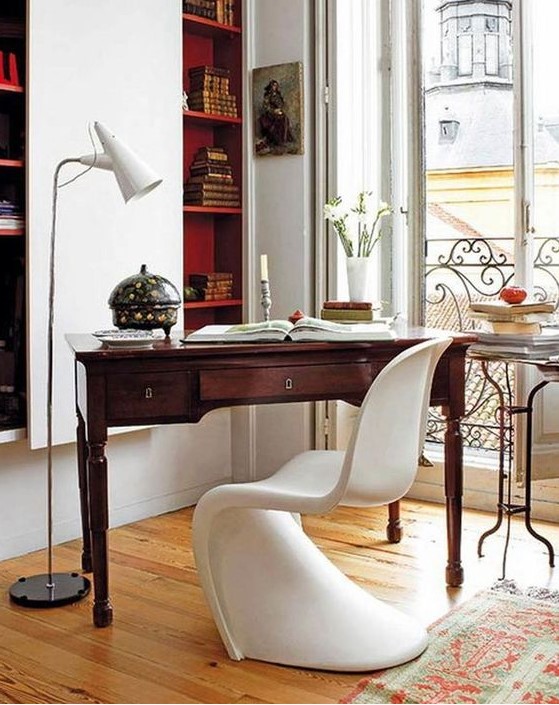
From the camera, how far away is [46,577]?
3.30 meters

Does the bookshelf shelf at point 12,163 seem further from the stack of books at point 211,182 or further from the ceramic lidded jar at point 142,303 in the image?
the stack of books at point 211,182

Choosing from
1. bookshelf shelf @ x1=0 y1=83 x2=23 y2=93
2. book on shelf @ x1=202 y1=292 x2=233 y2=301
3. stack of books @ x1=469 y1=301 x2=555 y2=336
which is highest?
bookshelf shelf @ x1=0 y1=83 x2=23 y2=93

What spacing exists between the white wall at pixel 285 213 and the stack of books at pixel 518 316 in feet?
3.31

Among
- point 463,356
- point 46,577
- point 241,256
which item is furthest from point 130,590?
point 241,256

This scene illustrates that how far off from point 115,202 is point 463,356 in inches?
57.7

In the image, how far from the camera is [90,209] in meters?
3.68

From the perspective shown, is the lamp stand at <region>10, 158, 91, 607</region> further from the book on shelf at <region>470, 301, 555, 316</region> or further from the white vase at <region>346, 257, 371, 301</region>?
the book on shelf at <region>470, 301, 555, 316</region>

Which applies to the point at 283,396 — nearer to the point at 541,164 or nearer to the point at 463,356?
the point at 463,356

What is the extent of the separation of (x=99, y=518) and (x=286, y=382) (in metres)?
0.67

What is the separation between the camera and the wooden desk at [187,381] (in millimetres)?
2801

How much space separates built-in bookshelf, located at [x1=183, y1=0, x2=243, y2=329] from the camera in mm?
4309

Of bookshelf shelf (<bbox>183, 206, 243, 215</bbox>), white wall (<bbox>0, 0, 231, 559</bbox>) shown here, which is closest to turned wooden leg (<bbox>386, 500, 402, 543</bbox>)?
white wall (<bbox>0, 0, 231, 559</bbox>)

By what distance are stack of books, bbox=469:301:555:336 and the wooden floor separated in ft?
2.65

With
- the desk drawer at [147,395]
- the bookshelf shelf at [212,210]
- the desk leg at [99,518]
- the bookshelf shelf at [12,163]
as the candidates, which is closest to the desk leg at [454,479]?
the desk drawer at [147,395]
